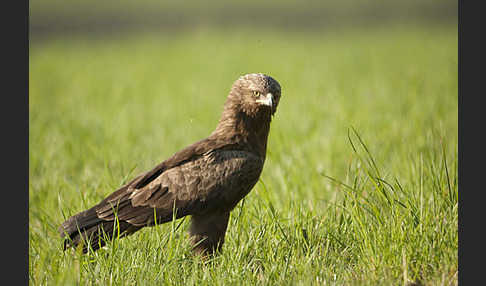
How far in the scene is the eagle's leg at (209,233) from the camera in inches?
148

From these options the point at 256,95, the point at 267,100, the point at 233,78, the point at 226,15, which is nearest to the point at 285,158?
the point at 256,95

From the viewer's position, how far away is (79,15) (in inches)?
1066

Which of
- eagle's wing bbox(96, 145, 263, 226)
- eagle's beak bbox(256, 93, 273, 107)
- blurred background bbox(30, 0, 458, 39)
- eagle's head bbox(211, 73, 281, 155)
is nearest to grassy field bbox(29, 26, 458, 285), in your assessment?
eagle's wing bbox(96, 145, 263, 226)

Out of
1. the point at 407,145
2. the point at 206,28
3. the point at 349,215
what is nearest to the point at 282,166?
the point at 407,145

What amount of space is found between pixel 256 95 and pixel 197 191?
84 cm

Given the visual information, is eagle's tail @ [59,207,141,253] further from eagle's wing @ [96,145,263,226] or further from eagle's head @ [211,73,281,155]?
eagle's head @ [211,73,281,155]

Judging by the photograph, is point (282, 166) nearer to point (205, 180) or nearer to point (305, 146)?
point (305, 146)

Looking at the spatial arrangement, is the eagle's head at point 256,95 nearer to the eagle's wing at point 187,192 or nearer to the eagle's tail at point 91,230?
the eagle's wing at point 187,192

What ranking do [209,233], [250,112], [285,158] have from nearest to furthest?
1. [209,233]
2. [250,112]
3. [285,158]

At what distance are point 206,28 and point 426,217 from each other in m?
22.2

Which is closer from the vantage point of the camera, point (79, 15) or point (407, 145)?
point (407, 145)

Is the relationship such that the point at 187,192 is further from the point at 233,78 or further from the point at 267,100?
the point at 233,78

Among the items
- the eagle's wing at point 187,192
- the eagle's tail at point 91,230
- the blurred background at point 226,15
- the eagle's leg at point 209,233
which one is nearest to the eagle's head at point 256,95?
the eagle's wing at point 187,192

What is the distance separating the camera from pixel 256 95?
12.5 feet
